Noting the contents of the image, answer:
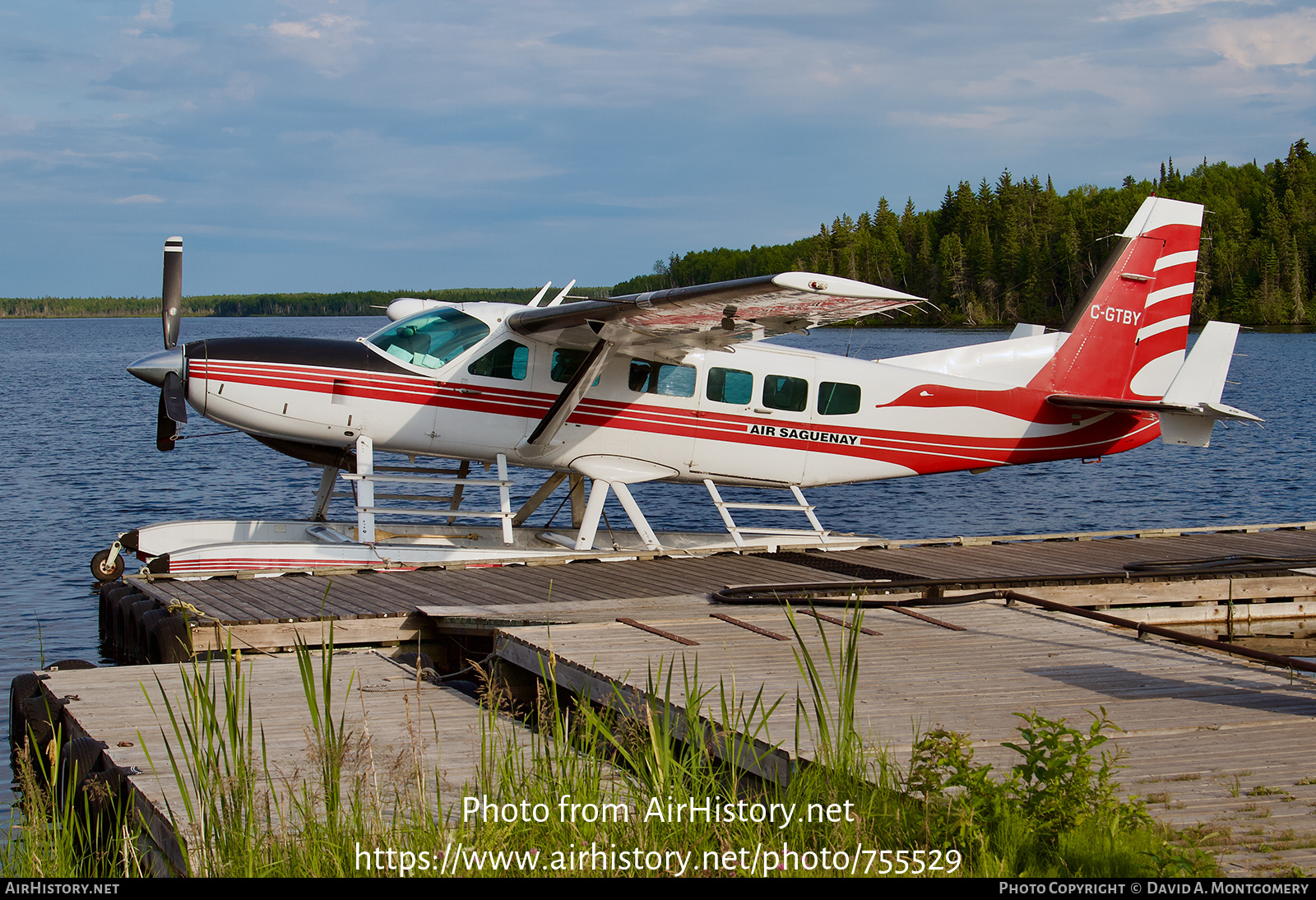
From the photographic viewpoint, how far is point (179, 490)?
73.9 ft

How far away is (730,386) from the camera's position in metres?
11.8

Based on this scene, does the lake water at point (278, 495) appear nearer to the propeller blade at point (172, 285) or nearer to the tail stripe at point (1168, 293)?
the propeller blade at point (172, 285)

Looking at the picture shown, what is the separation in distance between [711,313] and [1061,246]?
101 metres

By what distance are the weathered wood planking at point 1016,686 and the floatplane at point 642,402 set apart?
3.24 meters

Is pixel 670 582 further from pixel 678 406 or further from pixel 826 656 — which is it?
pixel 826 656

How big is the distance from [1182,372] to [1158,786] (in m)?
9.03

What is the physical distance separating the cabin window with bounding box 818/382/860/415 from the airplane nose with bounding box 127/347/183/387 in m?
6.38

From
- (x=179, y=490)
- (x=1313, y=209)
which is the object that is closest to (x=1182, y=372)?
(x=179, y=490)

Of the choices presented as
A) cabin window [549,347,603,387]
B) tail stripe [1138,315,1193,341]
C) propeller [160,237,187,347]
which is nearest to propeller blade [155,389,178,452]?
propeller [160,237,187,347]

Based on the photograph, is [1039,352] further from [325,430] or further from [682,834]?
[682,834]

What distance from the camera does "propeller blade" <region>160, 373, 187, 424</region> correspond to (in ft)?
34.4

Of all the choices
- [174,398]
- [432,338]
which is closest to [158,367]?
[174,398]
